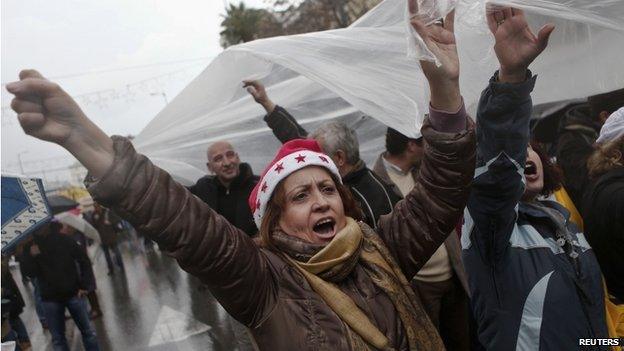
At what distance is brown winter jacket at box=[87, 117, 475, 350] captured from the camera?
1364mm

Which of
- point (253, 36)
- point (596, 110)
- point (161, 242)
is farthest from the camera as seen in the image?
point (253, 36)

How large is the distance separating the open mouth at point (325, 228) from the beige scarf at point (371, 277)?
0.06 metres

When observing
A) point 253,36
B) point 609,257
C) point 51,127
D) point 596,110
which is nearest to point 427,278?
point 609,257

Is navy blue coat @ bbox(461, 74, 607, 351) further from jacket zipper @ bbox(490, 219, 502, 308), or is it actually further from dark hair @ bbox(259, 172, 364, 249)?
dark hair @ bbox(259, 172, 364, 249)

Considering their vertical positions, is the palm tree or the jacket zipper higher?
the palm tree

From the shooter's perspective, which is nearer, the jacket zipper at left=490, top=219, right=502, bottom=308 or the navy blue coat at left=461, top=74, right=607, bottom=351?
the navy blue coat at left=461, top=74, right=607, bottom=351

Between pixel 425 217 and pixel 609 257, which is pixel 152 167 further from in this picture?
pixel 609 257

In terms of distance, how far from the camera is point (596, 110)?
11.9 feet

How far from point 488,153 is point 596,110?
2.30 m

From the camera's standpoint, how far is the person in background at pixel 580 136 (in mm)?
3381

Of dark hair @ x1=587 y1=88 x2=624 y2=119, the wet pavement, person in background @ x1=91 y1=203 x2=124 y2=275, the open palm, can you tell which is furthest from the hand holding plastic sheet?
person in background @ x1=91 y1=203 x2=124 y2=275

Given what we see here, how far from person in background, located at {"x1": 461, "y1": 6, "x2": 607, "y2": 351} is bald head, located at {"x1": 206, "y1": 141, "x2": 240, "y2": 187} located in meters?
2.30

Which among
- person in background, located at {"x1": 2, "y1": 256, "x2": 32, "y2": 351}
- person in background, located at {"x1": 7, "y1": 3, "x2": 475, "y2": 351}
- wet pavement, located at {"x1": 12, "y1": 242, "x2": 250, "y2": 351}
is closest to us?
person in background, located at {"x1": 7, "y1": 3, "x2": 475, "y2": 351}

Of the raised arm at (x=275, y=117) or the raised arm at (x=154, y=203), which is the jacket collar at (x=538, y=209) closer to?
the raised arm at (x=154, y=203)
